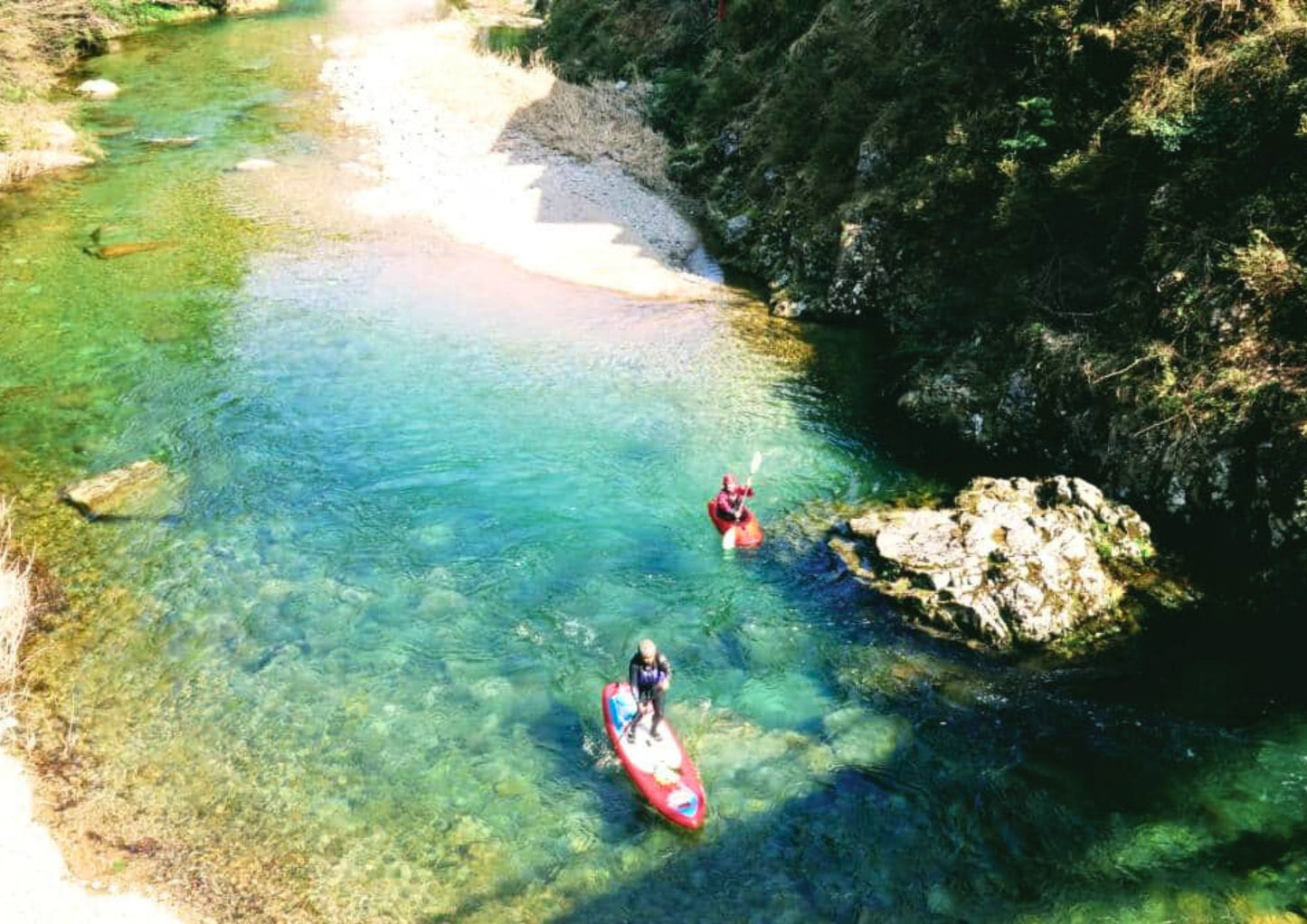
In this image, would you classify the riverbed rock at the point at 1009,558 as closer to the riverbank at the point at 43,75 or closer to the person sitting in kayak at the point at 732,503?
the person sitting in kayak at the point at 732,503

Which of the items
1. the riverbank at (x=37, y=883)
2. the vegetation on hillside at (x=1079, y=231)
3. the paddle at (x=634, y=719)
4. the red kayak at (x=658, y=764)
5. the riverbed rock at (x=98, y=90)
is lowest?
the riverbank at (x=37, y=883)

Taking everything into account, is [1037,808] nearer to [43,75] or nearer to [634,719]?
[634,719]

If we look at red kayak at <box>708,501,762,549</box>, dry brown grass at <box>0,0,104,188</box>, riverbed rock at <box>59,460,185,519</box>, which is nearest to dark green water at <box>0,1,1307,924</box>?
red kayak at <box>708,501,762,549</box>

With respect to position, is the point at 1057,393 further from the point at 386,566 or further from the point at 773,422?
the point at 386,566

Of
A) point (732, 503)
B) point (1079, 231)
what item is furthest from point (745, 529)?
point (1079, 231)

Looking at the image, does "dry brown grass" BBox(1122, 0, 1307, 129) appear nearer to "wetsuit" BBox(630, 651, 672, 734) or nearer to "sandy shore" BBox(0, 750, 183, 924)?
"wetsuit" BBox(630, 651, 672, 734)

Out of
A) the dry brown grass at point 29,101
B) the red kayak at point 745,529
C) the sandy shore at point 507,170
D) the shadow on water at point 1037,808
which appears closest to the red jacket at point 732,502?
the red kayak at point 745,529
